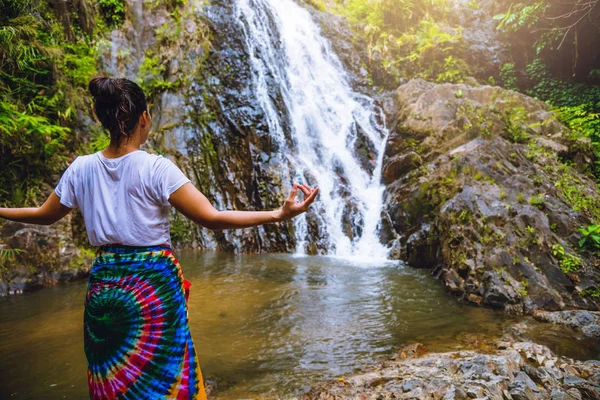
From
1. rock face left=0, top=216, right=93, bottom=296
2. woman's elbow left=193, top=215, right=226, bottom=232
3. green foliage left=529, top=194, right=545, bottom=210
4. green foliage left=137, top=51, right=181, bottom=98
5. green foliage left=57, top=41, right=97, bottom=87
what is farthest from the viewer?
green foliage left=137, top=51, right=181, bottom=98

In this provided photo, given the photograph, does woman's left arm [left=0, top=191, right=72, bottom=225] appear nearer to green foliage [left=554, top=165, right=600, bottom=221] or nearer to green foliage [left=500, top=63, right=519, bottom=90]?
green foliage [left=554, top=165, right=600, bottom=221]

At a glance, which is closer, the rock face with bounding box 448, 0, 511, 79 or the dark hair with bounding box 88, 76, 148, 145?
the dark hair with bounding box 88, 76, 148, 145

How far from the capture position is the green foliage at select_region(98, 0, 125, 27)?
1116 cm

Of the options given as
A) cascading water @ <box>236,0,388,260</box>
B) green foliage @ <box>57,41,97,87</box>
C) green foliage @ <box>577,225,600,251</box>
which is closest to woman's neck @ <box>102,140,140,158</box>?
green foliage @ <box>577,225,600,251</box>

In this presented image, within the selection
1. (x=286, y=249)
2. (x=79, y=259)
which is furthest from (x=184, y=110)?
(x=79, y=259)

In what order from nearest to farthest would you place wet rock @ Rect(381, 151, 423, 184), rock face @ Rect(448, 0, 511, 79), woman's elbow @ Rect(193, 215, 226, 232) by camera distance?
woman's elbow @ Rect(193, 215, 226, 232)
wet rock @ Rect(381, 151, 423, 184)
rock face @ Rect(448, 0, 511, 79)

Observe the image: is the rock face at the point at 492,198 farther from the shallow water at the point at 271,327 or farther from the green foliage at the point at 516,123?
the shallow water at the point at 271,327

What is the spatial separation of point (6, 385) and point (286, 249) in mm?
7262

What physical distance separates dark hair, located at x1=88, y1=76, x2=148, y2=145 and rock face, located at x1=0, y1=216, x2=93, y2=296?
5897mm

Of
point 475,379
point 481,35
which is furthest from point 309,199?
point 481,35

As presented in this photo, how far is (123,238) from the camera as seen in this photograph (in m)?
1.35

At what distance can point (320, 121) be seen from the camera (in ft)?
41.1

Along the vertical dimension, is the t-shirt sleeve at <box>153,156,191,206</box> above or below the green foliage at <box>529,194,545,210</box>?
above

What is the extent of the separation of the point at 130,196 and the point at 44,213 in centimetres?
55
